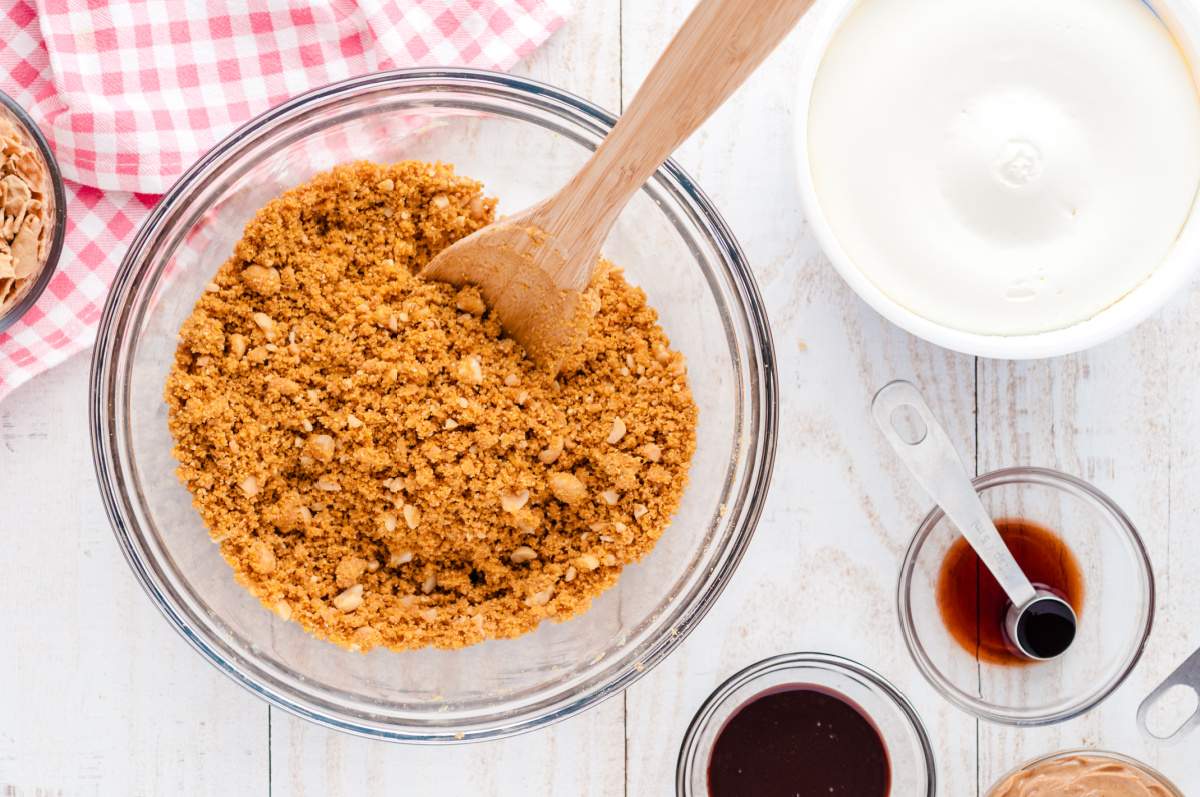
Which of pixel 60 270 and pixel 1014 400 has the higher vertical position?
pixel 60 270

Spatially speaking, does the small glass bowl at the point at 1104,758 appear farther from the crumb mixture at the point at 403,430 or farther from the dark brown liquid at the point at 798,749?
the crumb mixture at the point at 403,430

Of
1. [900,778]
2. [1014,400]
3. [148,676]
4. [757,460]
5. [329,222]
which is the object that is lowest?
[900,778]

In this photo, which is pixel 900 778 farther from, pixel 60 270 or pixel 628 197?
pixel 60 270

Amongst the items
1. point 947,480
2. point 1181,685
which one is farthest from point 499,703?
point 1181,685

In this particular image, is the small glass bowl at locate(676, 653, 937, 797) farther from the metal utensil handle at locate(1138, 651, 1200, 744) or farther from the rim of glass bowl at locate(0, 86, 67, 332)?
the rim of glass bowl at locate(0, 86, 67, 332)

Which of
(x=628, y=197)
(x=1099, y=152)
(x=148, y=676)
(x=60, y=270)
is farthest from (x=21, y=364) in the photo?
(x=1099, y=152)

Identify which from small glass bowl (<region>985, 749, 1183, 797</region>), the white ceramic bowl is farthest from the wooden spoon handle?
small glass bowl (<region>985, 749, 1183, 797</region>)

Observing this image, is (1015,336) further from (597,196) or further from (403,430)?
(403,430)
